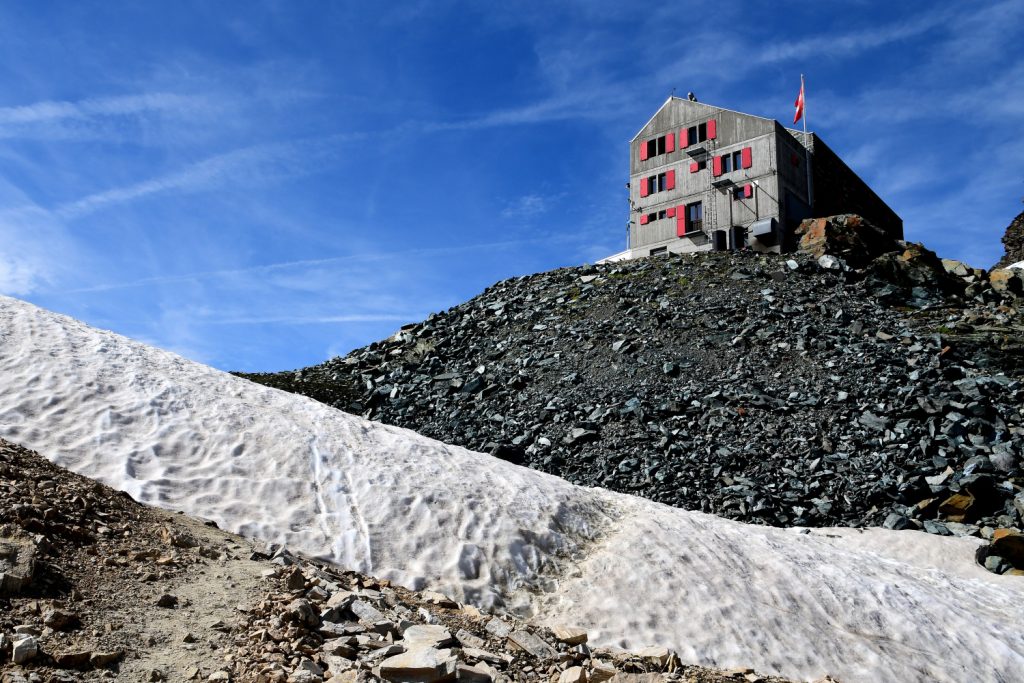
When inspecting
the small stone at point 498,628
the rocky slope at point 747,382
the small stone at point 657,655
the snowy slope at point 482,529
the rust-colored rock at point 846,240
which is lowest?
the small stone at point 657,655

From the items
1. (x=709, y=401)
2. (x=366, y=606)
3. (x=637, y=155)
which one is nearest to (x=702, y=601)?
(x=366, y=606)

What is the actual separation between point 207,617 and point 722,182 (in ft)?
128

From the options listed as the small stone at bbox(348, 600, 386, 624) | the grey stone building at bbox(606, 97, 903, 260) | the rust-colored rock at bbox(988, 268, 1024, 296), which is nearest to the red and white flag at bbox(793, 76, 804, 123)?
the grey stone building at bbox(606, 97, 903, 260)

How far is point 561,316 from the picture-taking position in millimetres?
30703

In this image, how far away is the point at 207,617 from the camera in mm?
5492

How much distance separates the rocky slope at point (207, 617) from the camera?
16.0ft

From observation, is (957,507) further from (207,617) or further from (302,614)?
(207,617)

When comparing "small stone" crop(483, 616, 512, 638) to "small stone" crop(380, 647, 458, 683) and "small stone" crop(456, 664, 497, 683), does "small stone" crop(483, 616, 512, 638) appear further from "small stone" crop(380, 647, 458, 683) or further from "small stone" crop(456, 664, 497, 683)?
"small stone" crop(380, 647, 458, 683)

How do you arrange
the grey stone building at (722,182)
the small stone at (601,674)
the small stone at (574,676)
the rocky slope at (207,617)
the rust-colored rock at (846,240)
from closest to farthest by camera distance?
the rocky slope at (207,617)
the small stone at (574,676)
the small stone at (601,674)
the rust-colored rock at (846,240)
the grey stone building at (722,182)

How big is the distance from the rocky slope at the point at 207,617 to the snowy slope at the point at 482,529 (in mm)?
674

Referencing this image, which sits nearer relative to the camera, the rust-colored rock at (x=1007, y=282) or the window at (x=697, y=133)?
the rust-colored rock at (x=1007, y=282)

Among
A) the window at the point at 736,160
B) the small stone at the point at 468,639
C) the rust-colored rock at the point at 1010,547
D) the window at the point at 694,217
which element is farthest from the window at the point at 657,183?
the small stone at the point at 468,639

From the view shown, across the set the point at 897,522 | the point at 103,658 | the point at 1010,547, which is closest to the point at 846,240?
the point at 897,522

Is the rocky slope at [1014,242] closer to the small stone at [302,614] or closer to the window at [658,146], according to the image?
the window at [658,146]
